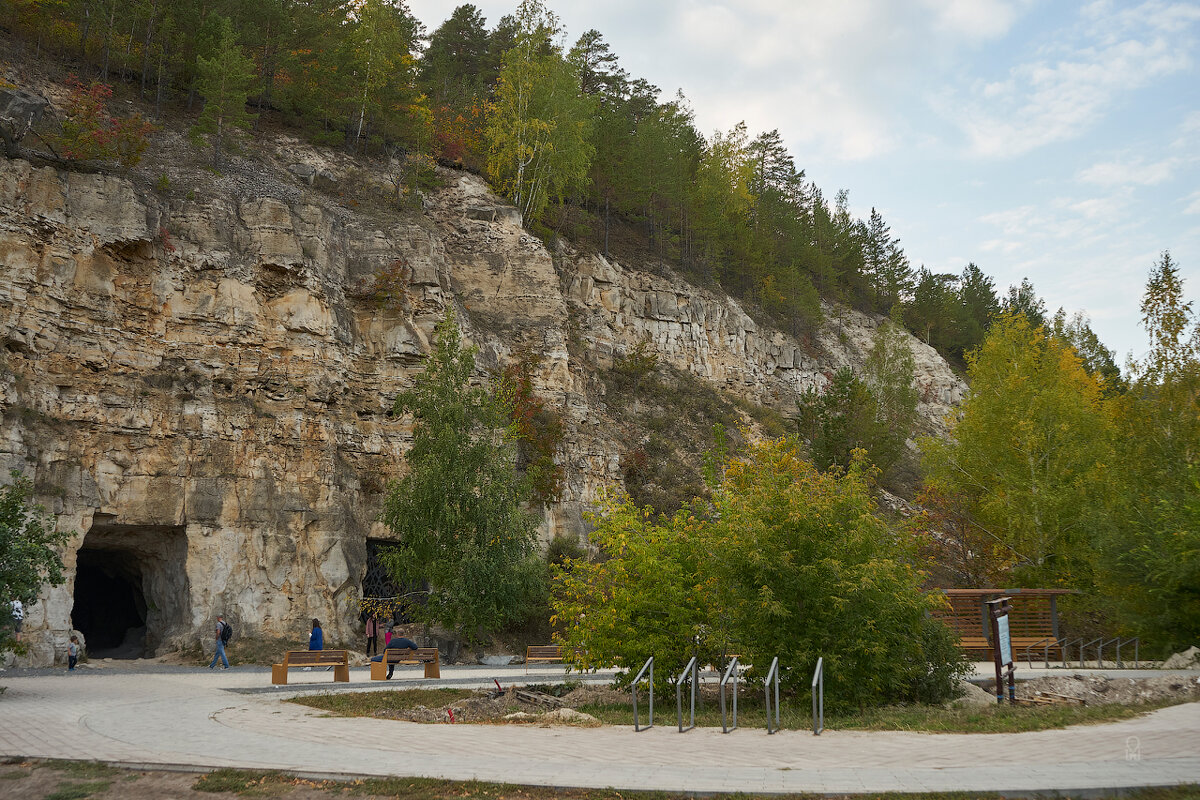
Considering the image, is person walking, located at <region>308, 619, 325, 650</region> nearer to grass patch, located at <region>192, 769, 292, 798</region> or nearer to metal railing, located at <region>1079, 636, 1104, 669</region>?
grass patch, located at <region>192, 769, 292, 798</region>

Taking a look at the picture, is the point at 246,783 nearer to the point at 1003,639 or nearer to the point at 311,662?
the point at 1003,639

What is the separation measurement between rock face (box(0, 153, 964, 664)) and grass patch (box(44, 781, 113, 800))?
1556 centimetres

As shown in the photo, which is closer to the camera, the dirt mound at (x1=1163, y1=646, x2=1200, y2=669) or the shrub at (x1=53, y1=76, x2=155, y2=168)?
the dirt mound at (x1=1163, y1=646, x2=1200, y2=669)

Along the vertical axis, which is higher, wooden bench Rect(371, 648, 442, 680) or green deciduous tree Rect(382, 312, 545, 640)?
green deciduous tree Rect(382, 312, 545, 640)

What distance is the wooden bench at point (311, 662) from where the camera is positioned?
55.3 feet

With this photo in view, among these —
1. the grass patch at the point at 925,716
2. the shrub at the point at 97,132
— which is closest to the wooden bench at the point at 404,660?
the grass patch at the point at 925,716

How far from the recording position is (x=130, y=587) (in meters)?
29.8

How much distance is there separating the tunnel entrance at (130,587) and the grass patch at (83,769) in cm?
1643

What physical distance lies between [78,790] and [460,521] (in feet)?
52.6

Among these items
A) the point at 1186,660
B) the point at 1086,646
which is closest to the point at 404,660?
the point at 1186,660

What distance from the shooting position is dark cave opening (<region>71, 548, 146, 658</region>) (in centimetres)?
2825

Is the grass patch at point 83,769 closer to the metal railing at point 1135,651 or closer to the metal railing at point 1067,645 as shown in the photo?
the metal railing at point 1135,651

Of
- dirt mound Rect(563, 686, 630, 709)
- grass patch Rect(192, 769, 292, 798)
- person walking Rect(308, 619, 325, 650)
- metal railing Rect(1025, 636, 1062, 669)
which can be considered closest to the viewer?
grass patch Rect(192, 769, 292, 798)

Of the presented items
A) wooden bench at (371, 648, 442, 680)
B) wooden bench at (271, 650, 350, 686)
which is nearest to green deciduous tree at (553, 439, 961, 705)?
wooden bench at (371, 648, 442, 680)
